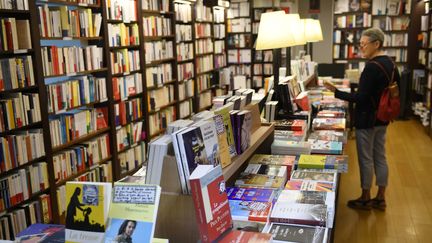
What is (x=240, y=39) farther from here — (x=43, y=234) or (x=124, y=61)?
(x=43, y=234)

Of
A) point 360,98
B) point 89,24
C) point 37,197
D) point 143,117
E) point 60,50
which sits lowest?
point 37,197

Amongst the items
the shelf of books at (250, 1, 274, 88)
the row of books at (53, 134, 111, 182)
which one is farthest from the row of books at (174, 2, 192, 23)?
the shelf of books at (250, 1, 274, 88)

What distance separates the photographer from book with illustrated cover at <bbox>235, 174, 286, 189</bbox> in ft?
7.22

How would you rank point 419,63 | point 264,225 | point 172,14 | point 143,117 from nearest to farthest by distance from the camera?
point 264,225, point 143,117, point 172,14, point 419,63

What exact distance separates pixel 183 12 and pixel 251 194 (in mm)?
4667

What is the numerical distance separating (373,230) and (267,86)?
1.73 metres

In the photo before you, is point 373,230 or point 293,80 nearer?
point 373,230

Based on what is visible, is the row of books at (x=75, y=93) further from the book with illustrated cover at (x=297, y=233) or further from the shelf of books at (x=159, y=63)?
the book with illustrated cover at (x=297, y=233)

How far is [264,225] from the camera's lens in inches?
69.2

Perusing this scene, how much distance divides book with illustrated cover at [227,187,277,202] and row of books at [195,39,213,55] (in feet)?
16.4

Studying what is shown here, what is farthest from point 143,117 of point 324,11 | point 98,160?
point 324,11

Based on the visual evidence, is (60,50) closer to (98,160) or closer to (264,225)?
(98,160)

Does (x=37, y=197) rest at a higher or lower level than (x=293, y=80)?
lower

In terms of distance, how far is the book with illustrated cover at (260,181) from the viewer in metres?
2.20
